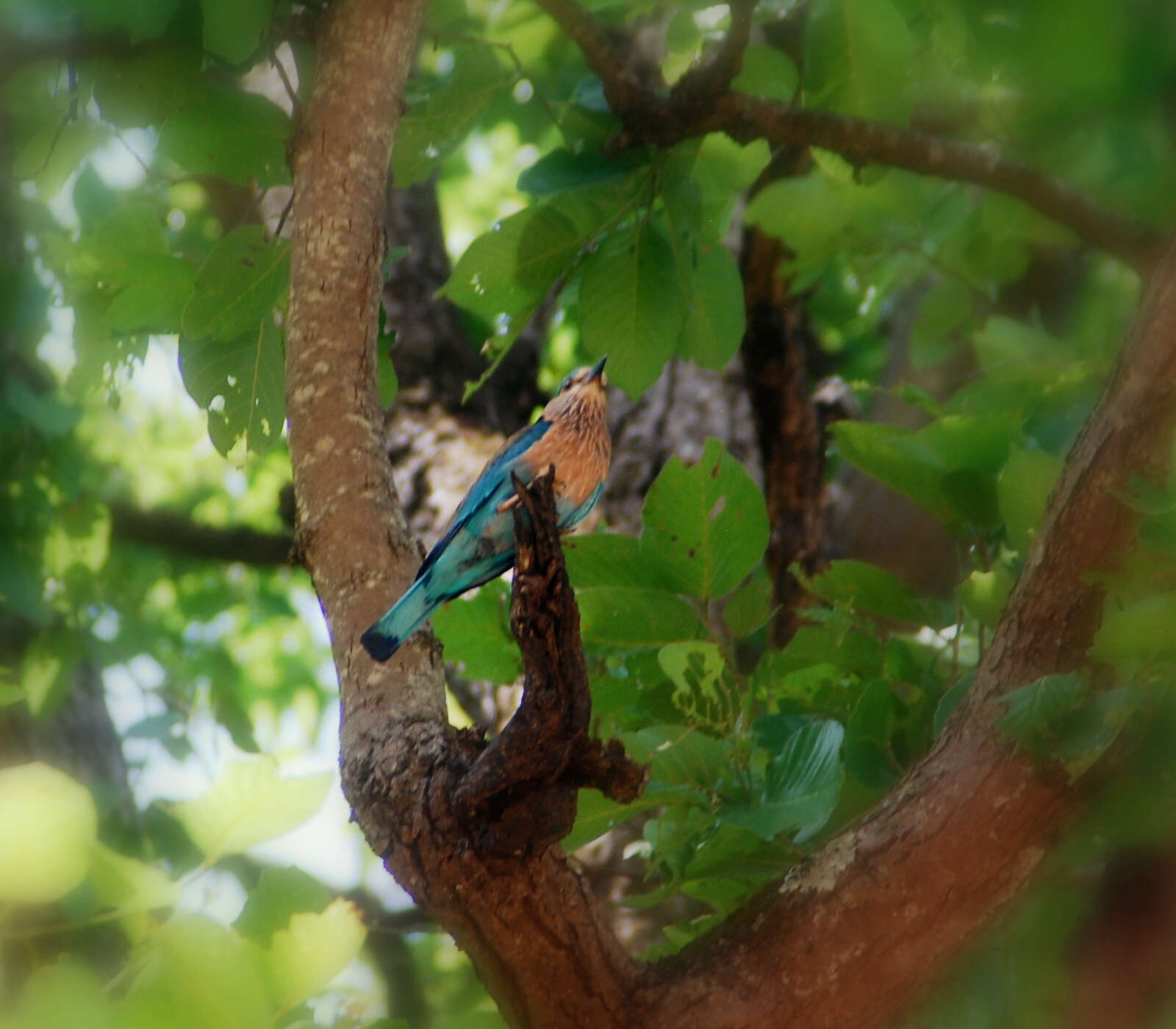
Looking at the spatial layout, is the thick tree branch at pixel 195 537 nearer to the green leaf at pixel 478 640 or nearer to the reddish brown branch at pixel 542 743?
the green leaf at pixel 478 640

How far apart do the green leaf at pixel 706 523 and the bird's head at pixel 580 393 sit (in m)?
0.81

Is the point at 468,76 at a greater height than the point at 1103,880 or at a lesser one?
greater

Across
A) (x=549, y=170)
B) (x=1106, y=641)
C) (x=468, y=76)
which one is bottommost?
(x=1106, y=641)

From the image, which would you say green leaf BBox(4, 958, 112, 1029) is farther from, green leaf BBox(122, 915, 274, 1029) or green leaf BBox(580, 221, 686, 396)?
green leaf BBox(580, 221, 686, 396)

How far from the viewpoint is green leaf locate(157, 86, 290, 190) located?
218 centimetres

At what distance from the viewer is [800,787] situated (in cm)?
177

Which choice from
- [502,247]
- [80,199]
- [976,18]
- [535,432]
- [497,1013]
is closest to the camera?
[976,18]

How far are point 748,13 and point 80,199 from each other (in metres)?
1.40

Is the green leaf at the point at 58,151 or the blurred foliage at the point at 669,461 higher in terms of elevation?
the green leaf at the point at 58,151

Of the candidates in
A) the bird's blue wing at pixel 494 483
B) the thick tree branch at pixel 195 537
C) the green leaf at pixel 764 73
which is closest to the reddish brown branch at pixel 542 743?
the bird's blue wing at pixel 494 483

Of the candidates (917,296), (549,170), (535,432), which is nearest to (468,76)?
(549,170)

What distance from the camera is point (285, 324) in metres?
2.12

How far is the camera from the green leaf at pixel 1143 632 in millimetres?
1474

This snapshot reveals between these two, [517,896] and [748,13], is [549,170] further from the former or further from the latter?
[517,896]
